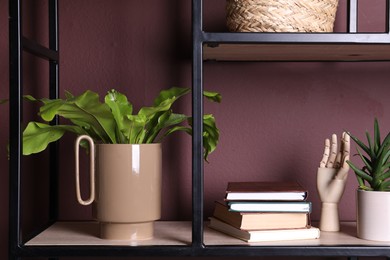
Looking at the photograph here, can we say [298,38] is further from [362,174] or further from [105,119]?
[105,119]

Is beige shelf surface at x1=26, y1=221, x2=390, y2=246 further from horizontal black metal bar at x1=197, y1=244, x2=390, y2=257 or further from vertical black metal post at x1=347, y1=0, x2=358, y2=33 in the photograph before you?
vertical black metal post at x1=347, y1=0, x2=358, y2=33

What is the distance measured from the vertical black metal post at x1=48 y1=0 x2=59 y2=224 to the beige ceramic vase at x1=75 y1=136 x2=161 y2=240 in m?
0.28

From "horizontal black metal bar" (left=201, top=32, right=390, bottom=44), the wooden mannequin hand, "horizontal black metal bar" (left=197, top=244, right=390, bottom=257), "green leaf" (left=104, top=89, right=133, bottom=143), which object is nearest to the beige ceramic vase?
"green leaf" (left=104, top=89, right=133, bottom=143)

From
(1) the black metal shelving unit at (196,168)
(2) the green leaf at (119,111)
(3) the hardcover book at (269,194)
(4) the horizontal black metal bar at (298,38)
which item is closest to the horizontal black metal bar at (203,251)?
(1) the black metal shelving unit at (196,168)

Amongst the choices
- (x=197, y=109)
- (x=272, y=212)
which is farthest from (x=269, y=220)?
(x=197, y=109)

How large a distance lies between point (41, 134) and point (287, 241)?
1.80 feet

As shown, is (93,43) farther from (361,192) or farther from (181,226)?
(361,192)

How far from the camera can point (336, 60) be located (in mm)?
1534

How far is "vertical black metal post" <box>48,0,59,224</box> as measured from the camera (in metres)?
1.51

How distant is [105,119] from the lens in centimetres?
125

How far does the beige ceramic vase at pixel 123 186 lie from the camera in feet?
4.05

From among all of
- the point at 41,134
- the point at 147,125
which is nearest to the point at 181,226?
the point at 147,125

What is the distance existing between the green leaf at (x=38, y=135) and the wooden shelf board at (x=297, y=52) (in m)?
0.35

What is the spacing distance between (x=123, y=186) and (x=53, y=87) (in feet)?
1.34
